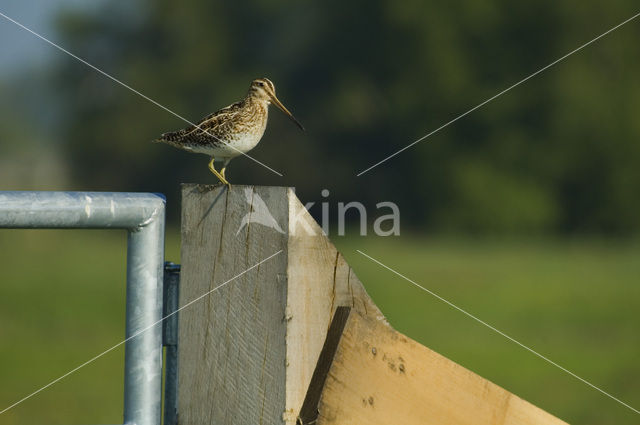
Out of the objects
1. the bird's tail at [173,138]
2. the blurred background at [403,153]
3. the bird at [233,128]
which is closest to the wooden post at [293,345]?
the bird at [233,128]

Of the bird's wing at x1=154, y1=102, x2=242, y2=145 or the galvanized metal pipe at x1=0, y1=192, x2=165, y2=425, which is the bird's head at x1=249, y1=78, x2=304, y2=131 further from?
the galvanized metal pipe at x1=0, y1=192, x2=165, y2=425

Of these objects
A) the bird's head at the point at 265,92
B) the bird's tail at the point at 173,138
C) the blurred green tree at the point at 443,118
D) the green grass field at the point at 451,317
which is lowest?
the green grass field at the point at 451,317

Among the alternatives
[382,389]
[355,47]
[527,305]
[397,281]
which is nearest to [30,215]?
[382,389]

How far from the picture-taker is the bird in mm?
6039

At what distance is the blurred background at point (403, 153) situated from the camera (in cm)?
3022

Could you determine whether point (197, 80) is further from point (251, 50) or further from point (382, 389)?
point (382, 389)

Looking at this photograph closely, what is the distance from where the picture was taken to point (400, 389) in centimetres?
260

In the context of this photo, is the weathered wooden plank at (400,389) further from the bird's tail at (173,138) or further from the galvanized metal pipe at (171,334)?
the bird's tail at (173,138)

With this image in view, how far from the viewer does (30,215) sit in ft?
8.14

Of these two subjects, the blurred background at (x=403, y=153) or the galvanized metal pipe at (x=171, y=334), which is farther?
the blurred background at (x=403, y=153)

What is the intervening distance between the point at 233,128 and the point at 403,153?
200ft

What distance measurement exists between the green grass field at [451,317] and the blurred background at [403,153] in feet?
0.53

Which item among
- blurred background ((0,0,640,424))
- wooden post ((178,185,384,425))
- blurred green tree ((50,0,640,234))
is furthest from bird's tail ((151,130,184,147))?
blurred green tree ((50,0,640,234))

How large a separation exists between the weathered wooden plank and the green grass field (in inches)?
502
